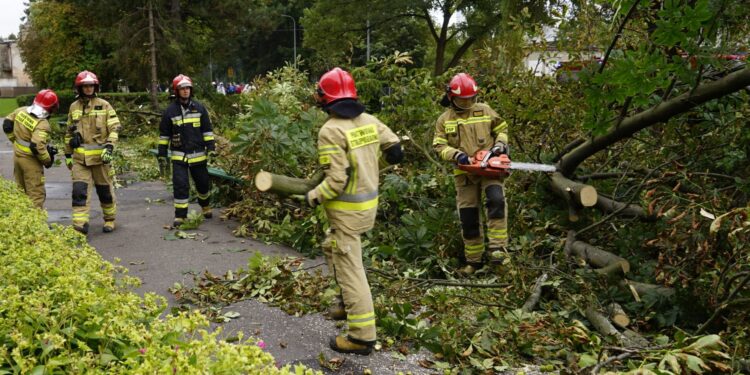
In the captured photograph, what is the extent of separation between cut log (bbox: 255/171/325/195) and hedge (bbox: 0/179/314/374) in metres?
0.98

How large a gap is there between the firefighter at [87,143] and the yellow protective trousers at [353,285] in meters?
4.33

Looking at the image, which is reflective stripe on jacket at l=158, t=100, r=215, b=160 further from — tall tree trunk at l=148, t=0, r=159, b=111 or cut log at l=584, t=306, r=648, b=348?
tall tree trunk at l=148, t=0, r=159, b=111

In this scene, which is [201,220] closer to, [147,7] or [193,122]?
[193,122]

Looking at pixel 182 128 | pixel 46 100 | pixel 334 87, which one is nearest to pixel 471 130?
pixel 334 87

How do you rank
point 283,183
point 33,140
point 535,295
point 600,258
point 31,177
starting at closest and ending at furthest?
point 283,183
point 535,295
point 600,258
point 33,140
point 31,177

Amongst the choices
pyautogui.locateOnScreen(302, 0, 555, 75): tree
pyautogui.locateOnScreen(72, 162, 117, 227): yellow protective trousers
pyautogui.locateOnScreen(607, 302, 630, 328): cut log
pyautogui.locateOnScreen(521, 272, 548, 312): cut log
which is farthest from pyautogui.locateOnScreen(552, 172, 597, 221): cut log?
pyautogui.locateOnScreen(302, 0, 555, 75): tree

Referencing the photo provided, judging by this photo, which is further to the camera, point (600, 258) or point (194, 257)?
point (194, 257)

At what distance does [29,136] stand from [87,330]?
5.34m

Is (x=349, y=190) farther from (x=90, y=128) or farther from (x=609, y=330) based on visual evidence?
(x=90, y=128)

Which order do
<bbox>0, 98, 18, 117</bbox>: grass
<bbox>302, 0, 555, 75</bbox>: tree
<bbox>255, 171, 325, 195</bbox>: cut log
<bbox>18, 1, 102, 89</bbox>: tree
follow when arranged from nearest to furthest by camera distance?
1. <bbox>255, 171, 325, 195</bbox>: cut log
2. <bbox>302, 0, 555, 75</bbox>: tree
3. <bbox>18, 1, 102, 89</bbox>: tree
4. <bbox>0, 98, 18, 117</bbox>: grass

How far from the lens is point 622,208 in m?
4.95

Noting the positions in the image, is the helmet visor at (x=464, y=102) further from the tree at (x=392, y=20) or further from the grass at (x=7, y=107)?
the grass at (x=7, y=107)

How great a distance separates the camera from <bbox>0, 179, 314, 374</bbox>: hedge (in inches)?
92.4

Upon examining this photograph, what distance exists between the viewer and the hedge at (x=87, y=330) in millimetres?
2348
